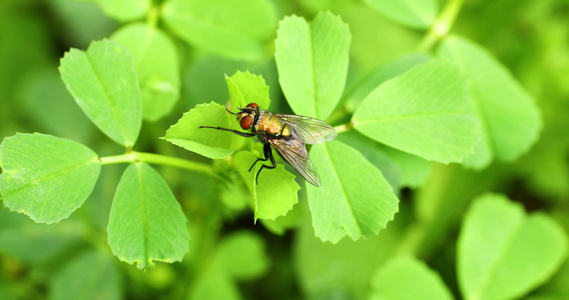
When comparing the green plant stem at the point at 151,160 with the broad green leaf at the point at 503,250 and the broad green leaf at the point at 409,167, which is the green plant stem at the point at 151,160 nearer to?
the broad green leaf at the point at 409,167

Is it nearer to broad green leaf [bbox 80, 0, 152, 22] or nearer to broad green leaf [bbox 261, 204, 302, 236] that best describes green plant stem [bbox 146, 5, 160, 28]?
broad green leaf [bbox 80, 0, 152, 22]

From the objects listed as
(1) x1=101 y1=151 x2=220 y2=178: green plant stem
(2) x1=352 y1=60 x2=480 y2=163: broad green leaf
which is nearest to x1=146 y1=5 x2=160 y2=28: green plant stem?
(1) x1=101 y1=151 x2=220 y2=178: green plant stem

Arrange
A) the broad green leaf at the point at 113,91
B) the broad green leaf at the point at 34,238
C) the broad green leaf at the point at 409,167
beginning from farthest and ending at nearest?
the broad green leaf at the point at 34,238 < the broad green leaf at the point at 409,167 < the broad green leaf at the point at 113,91

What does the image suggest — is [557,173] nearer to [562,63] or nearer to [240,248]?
[562,63]

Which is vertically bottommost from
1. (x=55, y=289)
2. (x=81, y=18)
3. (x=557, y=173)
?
(x=55, y=289)

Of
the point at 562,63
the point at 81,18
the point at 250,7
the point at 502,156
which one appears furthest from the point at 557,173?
the point at 81,18

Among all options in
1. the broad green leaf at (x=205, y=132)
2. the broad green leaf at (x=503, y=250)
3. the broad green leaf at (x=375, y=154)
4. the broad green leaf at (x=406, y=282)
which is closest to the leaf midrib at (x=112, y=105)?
the broad green leaf at (x=205, y=132)
